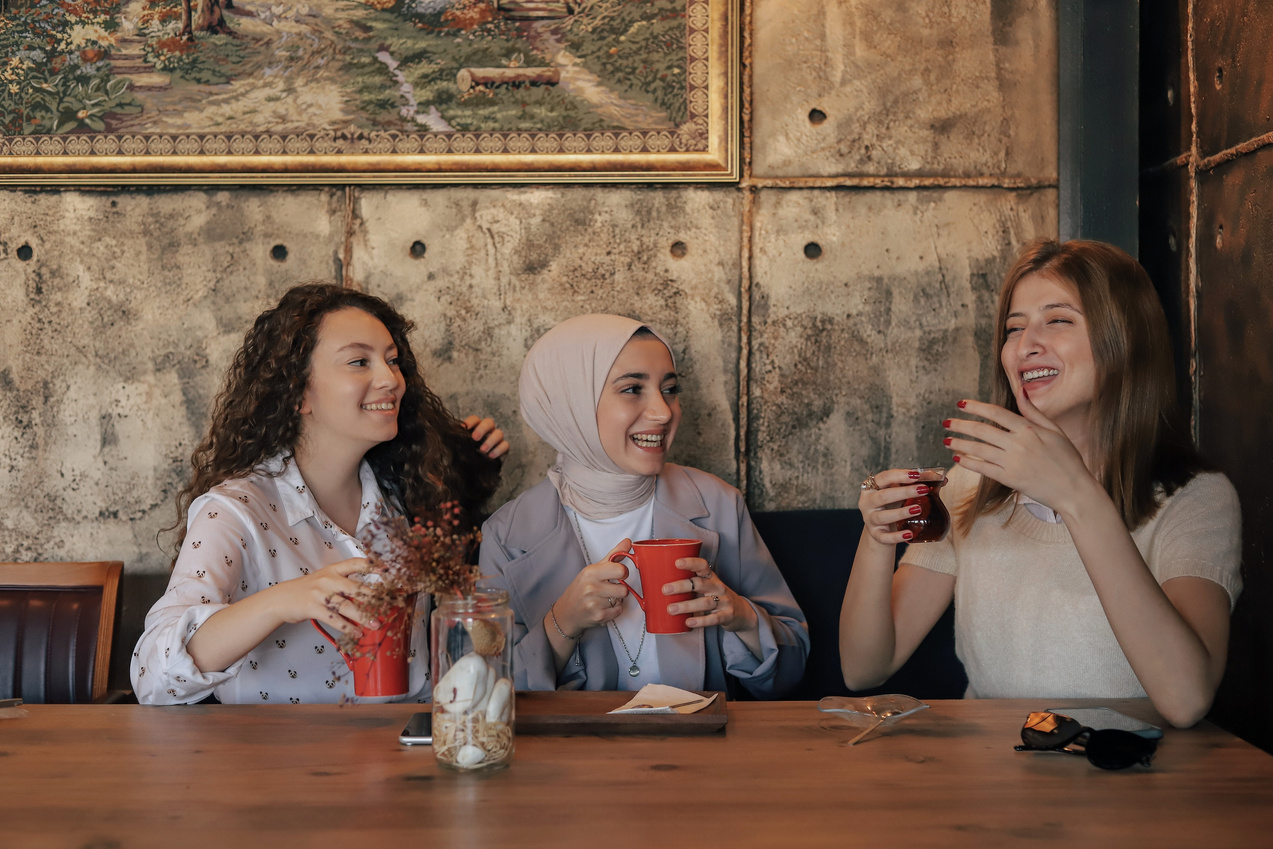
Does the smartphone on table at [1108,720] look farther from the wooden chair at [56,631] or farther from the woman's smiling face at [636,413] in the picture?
the wooden chair at [56,631]

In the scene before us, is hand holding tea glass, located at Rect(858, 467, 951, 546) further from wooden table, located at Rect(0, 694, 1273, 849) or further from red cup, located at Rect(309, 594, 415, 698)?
red cup, located at Rect(309, 594, 415, 698)

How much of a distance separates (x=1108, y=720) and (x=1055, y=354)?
68cm

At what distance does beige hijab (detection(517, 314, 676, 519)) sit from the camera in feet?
7.32

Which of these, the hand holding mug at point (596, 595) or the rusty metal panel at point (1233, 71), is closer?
the hand holding mug at point (596, 595)

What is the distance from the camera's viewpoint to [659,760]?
4.33ft

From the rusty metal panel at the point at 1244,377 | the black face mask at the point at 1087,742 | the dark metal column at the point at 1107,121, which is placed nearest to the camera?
the black face mask at the point at 1087,742

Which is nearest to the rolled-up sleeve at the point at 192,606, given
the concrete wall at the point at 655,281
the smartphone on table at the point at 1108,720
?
the concrete wall at the point at 655,281

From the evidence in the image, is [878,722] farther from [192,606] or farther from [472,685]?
[192,606]

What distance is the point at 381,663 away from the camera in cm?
151

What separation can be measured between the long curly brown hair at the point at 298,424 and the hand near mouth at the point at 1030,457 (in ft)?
3.99

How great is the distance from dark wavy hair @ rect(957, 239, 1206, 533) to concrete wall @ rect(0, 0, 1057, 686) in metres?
1.00

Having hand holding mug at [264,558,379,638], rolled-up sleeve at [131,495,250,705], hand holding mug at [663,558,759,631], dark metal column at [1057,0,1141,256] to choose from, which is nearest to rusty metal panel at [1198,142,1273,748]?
dark metal column at [1057,0,1141,256]

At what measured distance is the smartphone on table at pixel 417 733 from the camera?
1.38 meters

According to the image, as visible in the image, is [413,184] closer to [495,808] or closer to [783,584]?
[783,584]
